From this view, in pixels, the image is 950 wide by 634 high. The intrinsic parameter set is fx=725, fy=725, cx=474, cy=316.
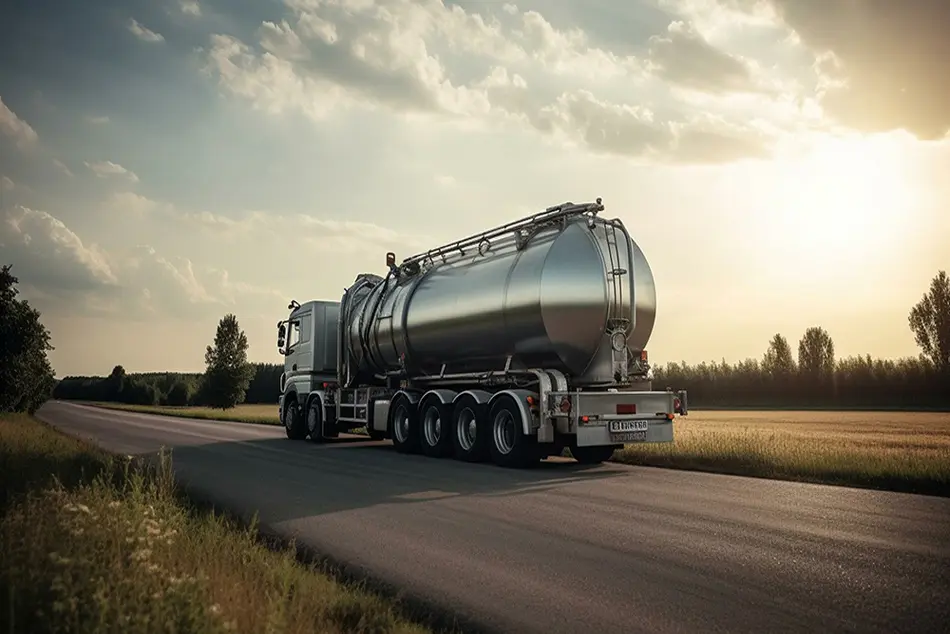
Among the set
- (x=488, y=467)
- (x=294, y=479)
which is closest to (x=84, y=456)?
(x=294, y=479)

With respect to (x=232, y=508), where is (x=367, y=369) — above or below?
above

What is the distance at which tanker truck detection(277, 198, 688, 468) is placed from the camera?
12.0m

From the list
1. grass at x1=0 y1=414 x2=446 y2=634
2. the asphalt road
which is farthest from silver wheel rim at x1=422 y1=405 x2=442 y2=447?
grass at x1=0 y1=414 x2=446 y2=634

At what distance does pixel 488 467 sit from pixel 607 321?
3.17 m

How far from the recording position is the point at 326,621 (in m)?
3.91

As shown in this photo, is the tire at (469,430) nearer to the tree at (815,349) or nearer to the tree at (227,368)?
the tree at (227,368)

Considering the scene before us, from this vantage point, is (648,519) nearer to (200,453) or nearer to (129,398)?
(200,453)

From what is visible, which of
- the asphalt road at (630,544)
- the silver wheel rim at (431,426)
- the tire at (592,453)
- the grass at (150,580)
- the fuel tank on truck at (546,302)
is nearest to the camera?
the grass at (150,580)

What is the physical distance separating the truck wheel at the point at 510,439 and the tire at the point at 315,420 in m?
7.82

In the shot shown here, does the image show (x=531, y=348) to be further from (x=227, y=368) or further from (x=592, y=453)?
(x=227, y=368)

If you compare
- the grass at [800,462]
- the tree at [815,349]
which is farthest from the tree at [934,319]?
the grass at [800,462]

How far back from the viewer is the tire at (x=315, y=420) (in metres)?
19.1

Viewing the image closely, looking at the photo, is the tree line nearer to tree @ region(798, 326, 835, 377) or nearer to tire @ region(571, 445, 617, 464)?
tree @ region(798, 326, 835, 377)

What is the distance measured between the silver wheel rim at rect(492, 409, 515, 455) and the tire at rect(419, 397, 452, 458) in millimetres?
1433
